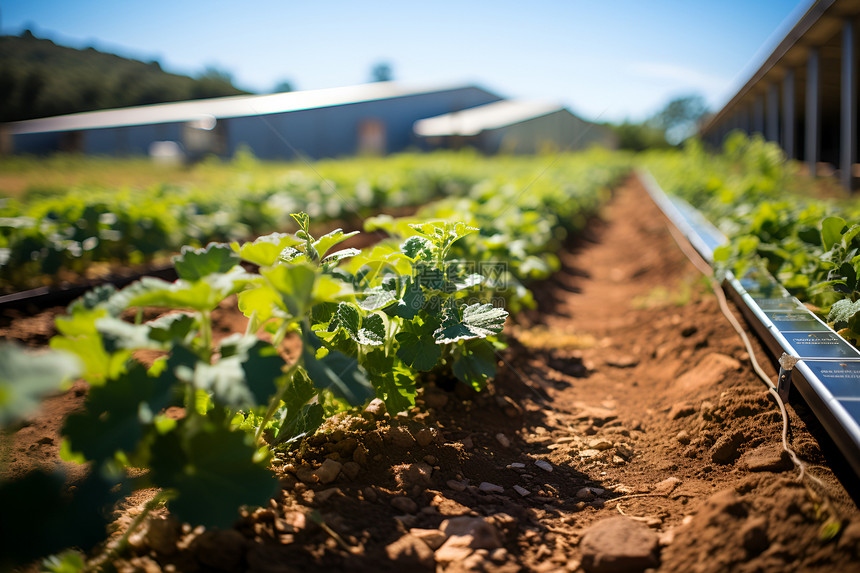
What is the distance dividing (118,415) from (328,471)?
0.66 m

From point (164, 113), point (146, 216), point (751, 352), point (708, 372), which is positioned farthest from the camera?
point (164, 113)

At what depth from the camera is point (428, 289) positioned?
1770 mm

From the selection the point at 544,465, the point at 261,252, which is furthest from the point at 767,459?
Answer: the point at 261,252

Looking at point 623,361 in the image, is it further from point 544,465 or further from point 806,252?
point 544,465

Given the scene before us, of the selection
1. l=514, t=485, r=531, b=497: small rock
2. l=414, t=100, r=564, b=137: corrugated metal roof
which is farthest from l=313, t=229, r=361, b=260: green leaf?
l=414, t=100, r=564, b=137: corrugated metal roof

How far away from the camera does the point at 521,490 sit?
5.41 ft

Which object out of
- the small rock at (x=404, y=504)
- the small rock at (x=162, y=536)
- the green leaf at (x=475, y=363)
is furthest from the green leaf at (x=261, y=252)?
the green leaf at (x=475, y=363)

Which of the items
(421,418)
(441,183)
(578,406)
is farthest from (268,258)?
(441,183)

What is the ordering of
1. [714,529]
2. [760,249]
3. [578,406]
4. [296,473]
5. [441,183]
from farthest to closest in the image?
[441,183] < [760,249] < [578,406] < [296,473] < [714,529]

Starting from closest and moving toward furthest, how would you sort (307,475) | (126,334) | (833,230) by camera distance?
(126,334), (307,475), (833,230)

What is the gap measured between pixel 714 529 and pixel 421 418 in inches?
41.9

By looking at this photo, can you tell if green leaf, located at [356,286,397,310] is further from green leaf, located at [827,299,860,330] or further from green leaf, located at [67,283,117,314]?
green leaf, located at [827,299,860,330]

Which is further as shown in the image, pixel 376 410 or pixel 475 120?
pixel 475 120

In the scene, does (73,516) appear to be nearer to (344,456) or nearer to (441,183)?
(344,456)
